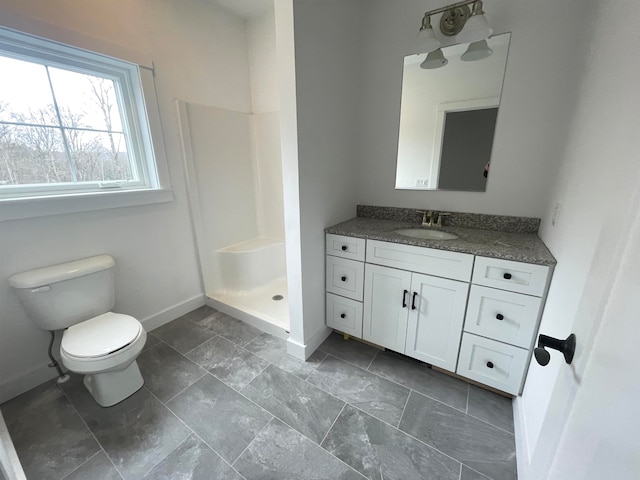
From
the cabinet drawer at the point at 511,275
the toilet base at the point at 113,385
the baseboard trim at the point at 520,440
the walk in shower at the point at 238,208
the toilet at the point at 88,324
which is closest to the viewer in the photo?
the baseboard trim at the point at 520,440

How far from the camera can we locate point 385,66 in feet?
6.09

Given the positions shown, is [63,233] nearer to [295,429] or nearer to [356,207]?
[295,429]

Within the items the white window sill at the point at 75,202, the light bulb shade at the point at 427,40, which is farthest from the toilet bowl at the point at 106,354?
the light bulb shade at the point at 427,40

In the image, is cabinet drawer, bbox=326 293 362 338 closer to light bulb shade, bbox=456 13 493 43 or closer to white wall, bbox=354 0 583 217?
white wall, bbox=354 0 583 217

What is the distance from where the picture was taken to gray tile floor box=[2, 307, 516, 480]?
115cm

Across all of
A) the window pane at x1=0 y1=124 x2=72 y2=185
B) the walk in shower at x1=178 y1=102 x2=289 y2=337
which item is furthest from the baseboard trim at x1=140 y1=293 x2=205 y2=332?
the window pane at x1=0 y1=124 x2=72 y2=185

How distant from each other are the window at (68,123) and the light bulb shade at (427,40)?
6.13 ft

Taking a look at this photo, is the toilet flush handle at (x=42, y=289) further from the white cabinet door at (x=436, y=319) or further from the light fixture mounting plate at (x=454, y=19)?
the light fixture mounting plate at (x=454, y=19)

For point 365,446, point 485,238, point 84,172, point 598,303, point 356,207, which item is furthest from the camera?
point 356,207

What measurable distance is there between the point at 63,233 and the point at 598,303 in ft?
7.66

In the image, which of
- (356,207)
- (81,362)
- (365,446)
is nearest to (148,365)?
(81,362)

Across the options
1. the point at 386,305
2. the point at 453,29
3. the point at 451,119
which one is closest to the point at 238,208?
the point at 386,305

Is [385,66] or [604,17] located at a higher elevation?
[385,66]

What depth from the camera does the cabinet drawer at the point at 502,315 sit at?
1.26 m
